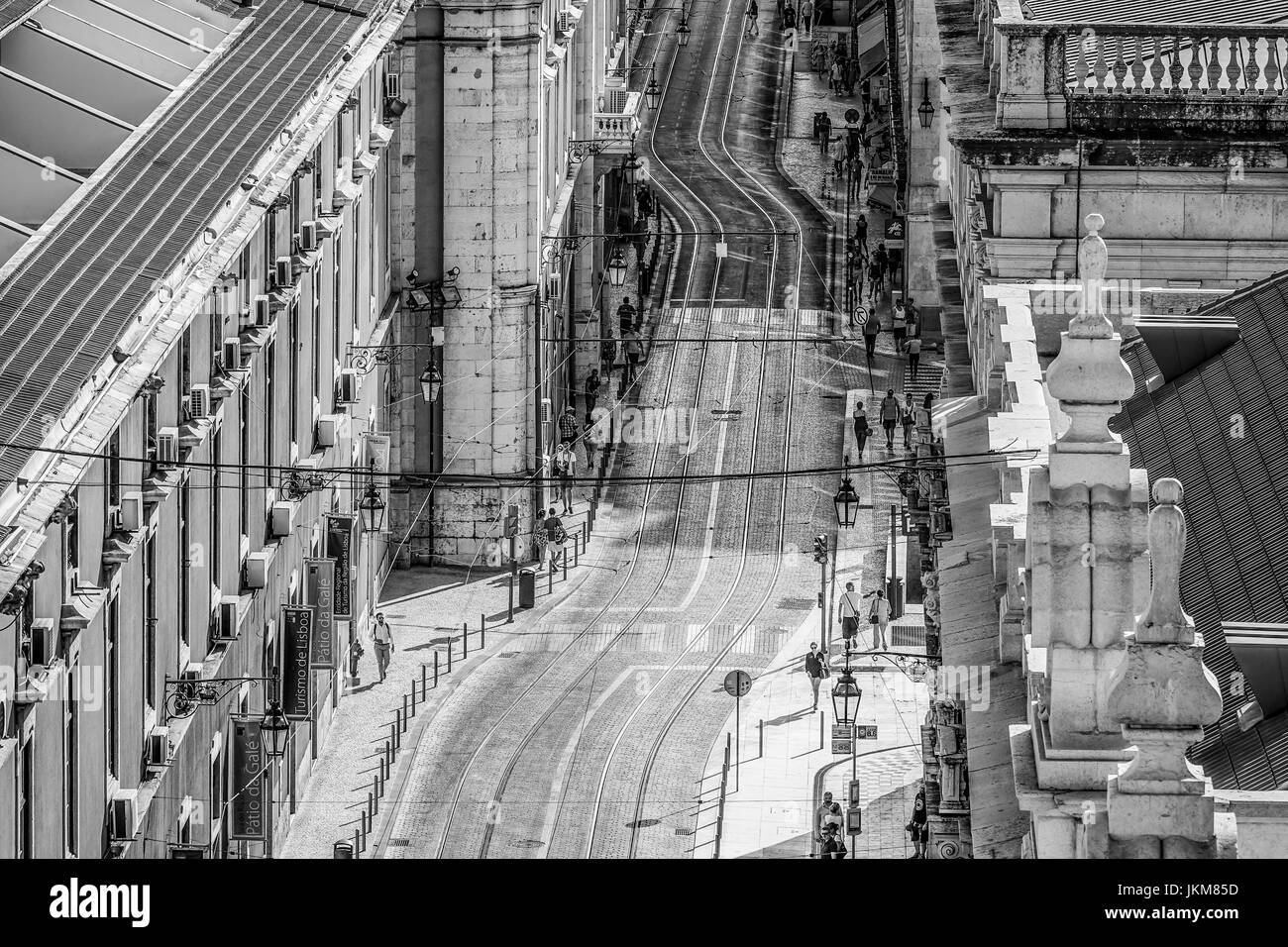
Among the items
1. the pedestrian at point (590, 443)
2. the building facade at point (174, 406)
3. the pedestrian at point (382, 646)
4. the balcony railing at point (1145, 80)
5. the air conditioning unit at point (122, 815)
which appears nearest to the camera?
the building facade at point (174, 406)

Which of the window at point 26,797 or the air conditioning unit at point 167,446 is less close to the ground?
the air conditioning unit at point 167,446

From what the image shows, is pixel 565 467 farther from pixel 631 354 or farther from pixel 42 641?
→ pixel 42 641

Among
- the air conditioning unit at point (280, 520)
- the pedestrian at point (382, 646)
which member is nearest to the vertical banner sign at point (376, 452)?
the pedestrian at point (382, 646)

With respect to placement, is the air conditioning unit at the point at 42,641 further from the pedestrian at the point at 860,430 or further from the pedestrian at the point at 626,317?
the pedestrian at the point at 626,317

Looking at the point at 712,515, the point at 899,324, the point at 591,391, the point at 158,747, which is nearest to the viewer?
the point at 158,747

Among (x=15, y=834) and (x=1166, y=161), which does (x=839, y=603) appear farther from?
(x=15, y=834)

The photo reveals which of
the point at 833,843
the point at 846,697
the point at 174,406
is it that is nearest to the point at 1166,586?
the point at 174,406

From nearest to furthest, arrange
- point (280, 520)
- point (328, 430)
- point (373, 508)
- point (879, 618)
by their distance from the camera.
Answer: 1. point (280, 520)
2. point (328, 430)
3. point (373, 508)
4. point (879, 618)

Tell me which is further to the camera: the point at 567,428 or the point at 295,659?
the point at 567,428
